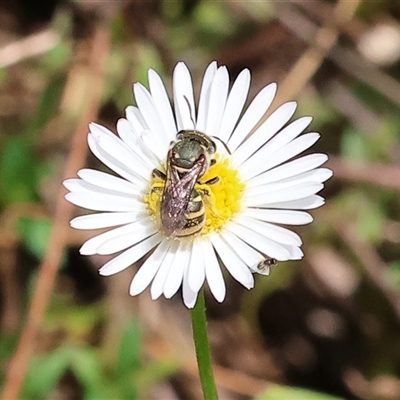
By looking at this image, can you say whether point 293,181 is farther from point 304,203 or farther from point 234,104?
point 234,104

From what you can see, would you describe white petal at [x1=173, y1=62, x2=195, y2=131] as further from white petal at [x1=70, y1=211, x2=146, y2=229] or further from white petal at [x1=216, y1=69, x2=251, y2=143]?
white petal at [x1=70, y1=211, x2=146, y2=229]

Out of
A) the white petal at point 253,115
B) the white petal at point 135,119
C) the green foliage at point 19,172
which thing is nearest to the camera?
the white petal at point 253,115

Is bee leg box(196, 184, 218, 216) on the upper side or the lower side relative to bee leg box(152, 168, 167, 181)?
lower

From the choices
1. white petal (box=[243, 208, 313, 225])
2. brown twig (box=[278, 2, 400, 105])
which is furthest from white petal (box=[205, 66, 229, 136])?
brown twig (box=[278, 2, 400, 105])

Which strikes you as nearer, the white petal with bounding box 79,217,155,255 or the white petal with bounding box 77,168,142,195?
the white petal with bounding box 79,217,155,255

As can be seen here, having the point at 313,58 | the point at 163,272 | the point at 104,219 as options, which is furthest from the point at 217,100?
the point at 313,58

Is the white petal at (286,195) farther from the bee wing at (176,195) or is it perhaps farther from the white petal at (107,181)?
the white petal at (107,181)

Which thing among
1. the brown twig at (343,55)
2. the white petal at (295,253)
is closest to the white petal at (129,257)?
the white petal at (295,253)
